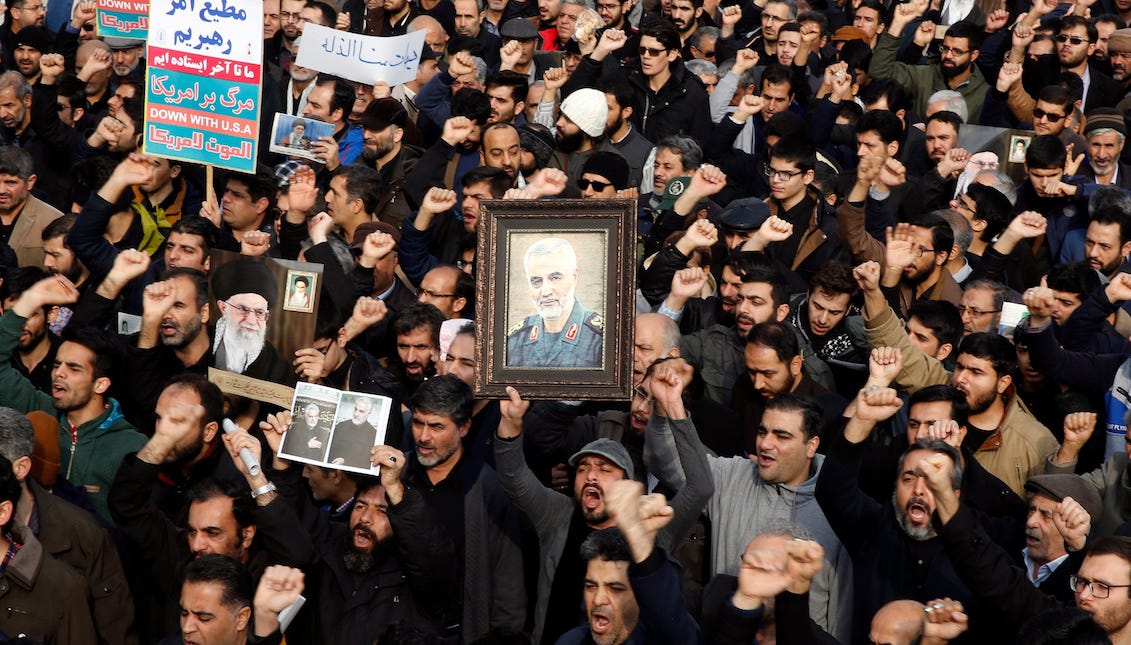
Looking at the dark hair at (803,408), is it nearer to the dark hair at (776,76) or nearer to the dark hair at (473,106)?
the dark hair at (473,106)

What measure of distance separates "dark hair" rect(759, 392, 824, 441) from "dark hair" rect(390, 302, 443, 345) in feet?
6.74

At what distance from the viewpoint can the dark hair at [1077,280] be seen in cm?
948

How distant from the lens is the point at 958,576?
6977mm

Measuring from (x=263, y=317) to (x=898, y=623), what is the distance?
384 cm

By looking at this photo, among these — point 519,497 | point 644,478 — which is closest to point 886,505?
point 644,478

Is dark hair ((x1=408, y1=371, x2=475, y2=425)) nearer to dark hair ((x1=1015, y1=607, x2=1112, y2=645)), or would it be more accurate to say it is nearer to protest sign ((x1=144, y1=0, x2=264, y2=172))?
dark hair ((x1=1015, y1=607, x2=1112, y2=645))

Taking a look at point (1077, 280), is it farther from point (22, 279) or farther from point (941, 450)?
point (22, 279)

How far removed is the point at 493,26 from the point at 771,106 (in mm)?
4323

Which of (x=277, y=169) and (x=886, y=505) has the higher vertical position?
(x=277, y=169)

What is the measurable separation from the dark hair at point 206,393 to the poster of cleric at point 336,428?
1.65 feet

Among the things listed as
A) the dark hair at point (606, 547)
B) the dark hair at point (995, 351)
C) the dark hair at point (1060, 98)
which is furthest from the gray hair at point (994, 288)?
the dark hair at point (606, 547)

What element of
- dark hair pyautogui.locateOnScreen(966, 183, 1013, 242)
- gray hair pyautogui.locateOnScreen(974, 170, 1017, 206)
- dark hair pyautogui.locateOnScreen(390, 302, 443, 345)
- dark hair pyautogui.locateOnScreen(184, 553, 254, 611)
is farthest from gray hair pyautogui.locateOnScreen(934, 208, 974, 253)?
dark hair pyautogui.locateOnScreen(184, 553, 254, 611)

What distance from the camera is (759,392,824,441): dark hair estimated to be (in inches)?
306

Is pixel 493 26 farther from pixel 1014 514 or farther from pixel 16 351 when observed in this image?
pixel 1014 514
